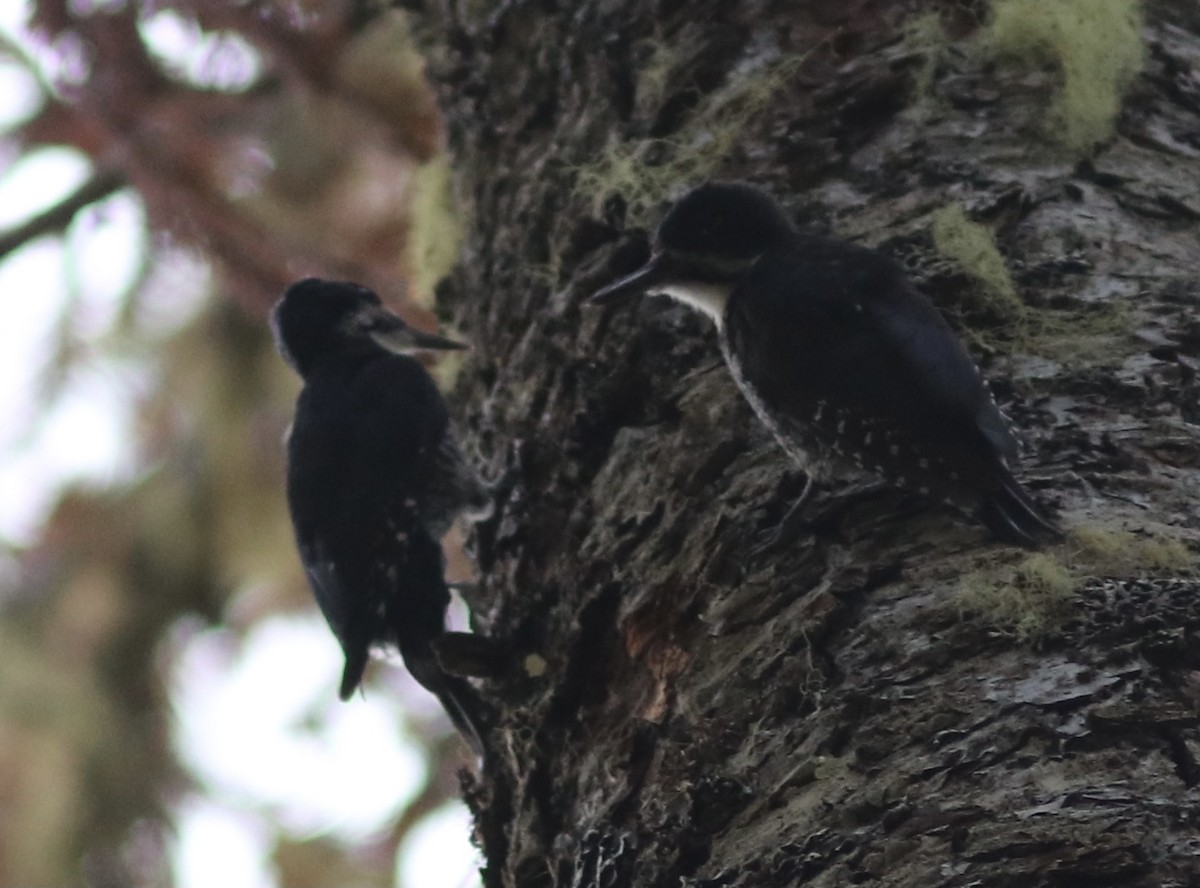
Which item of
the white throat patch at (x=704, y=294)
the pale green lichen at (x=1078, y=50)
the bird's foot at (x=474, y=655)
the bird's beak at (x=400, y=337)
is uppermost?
the bird's beak at (x=400, y=337)

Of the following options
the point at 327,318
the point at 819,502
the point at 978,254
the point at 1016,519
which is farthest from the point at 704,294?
the point at 327,318

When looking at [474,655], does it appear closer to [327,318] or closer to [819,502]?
[819,502]

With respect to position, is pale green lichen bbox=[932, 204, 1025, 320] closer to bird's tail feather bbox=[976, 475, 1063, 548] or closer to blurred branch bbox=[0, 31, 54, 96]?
bird's tail feather bbox=[976, 475, 1063, 548]

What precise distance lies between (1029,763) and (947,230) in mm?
1036

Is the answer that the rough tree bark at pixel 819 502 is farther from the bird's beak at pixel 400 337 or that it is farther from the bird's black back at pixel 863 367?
the bird's beak at pixel 400 337

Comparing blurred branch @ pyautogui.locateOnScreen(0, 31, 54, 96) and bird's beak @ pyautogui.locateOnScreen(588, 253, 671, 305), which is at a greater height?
blurred branch @ pyautogui.locateOnScreen(0, 31, 54, 96)

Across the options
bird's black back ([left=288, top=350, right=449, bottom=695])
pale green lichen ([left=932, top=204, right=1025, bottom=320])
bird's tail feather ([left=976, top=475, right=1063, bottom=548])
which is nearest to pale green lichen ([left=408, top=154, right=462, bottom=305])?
bird's black back ([left=288, top=350, right=449, bottom=695])

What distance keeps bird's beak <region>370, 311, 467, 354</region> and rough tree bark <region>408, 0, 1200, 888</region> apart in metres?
0.30

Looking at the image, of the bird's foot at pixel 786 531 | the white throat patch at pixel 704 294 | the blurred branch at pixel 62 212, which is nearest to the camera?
the bird's foot at pixel 786 531

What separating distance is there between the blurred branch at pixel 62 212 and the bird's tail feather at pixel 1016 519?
12.0 feet

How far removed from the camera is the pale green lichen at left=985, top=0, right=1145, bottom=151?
2.74 m

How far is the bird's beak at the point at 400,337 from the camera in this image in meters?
3.63

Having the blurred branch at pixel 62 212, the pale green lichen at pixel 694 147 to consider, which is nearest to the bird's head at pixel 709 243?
the pale green lichen at pixel 694 147

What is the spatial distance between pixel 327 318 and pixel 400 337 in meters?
0.28
